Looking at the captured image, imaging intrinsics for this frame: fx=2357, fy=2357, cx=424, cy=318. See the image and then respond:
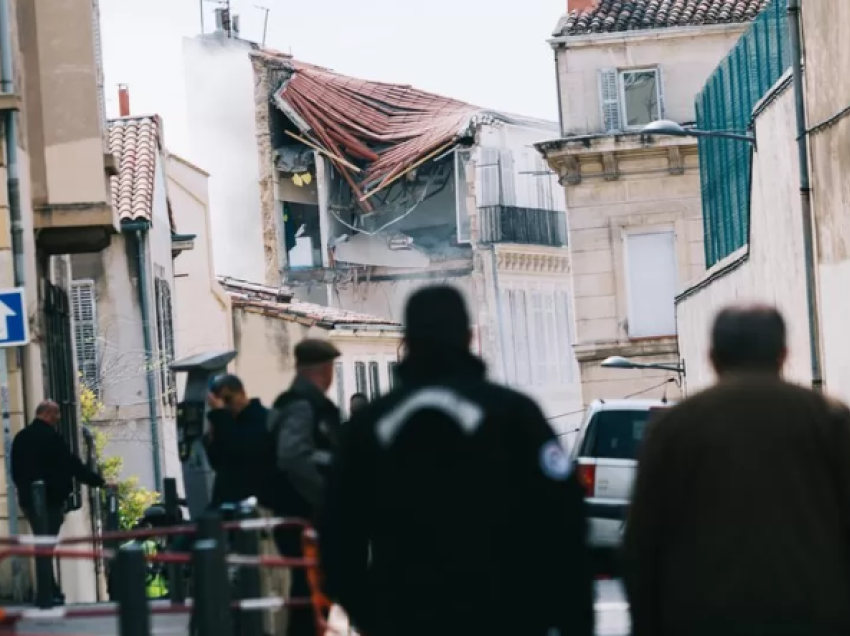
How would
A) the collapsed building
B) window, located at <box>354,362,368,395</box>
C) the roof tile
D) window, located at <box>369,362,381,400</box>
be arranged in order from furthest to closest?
the collapsed building → window, located at <box>369,362,381,400</box> → window, located at <box>354,362,368,395</box> → the roof tile

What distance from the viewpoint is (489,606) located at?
6.23m

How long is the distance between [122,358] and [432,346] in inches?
1407

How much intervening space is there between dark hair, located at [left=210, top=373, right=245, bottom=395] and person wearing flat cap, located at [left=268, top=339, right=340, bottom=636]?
1.98m

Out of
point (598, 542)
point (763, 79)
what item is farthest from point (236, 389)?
point (763, 79)

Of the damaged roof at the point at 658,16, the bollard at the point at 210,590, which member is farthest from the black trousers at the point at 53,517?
the damaged roof at the point at 658,16

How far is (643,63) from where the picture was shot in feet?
164

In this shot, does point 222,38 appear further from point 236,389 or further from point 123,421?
point 236,389

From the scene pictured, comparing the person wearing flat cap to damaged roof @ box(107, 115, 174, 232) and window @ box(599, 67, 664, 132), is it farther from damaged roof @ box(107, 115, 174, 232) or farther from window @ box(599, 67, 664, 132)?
window @ box(599, 67, 664, 132)

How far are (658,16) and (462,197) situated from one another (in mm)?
17149

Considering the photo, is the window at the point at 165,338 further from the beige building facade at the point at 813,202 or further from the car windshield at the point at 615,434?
the car windshield at the point at 615,434

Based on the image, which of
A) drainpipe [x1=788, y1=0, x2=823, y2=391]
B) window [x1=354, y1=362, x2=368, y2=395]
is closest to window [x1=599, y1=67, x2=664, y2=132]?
window [x1=354, y1=362, x2=368, y2=395]

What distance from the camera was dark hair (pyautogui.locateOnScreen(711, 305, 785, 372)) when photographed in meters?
6.59

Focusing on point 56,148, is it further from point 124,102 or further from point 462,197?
point 462,197

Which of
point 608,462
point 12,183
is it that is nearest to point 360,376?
point 12,183
